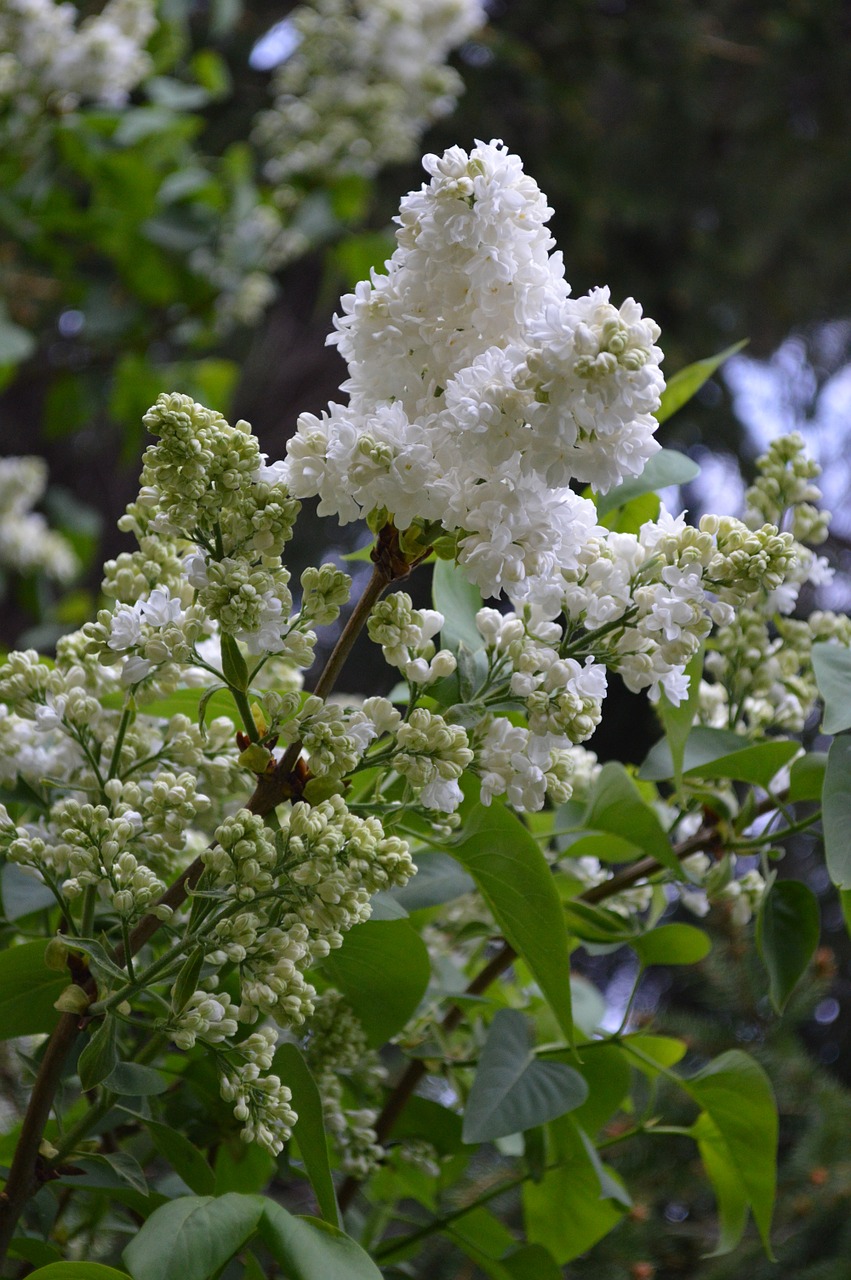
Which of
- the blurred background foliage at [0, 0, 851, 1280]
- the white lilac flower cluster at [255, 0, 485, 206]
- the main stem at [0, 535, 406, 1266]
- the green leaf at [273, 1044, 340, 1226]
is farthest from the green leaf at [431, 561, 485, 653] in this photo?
the white lilac flower cluster at [255, 0, 485, 206]

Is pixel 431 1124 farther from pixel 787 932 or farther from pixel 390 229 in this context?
pixel 390 229

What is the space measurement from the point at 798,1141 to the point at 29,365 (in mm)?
1616

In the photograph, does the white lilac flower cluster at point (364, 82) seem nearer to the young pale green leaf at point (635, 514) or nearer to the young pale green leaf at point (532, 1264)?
the young pale green leaf at point (635, 514)

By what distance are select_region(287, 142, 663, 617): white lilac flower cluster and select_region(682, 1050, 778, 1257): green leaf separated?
0.29m

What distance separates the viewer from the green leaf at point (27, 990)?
401mm

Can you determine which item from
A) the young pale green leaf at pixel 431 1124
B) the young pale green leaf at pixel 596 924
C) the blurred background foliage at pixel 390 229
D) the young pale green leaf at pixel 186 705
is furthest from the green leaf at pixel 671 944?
the blurred background foliage at pixel 390 229

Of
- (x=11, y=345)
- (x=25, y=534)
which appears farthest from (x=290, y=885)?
(x=25, y=534)

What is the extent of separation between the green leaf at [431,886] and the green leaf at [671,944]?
10cm

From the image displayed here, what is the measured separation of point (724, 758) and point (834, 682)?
5 cm

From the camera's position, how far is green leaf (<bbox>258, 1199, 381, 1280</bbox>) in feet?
1.19

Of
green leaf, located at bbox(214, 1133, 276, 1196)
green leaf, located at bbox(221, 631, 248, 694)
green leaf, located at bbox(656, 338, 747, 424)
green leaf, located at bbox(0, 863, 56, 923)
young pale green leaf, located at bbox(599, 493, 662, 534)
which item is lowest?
green leaf, located at bbox(214, 1133, 276, 1196)

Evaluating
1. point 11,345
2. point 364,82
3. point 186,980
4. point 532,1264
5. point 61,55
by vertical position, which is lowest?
point 532,1264

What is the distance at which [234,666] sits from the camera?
376 millimetres

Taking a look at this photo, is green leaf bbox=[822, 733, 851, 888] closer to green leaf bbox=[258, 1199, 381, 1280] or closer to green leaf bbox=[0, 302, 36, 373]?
green leaf bbox=[258, 1199, 381, 1280]
